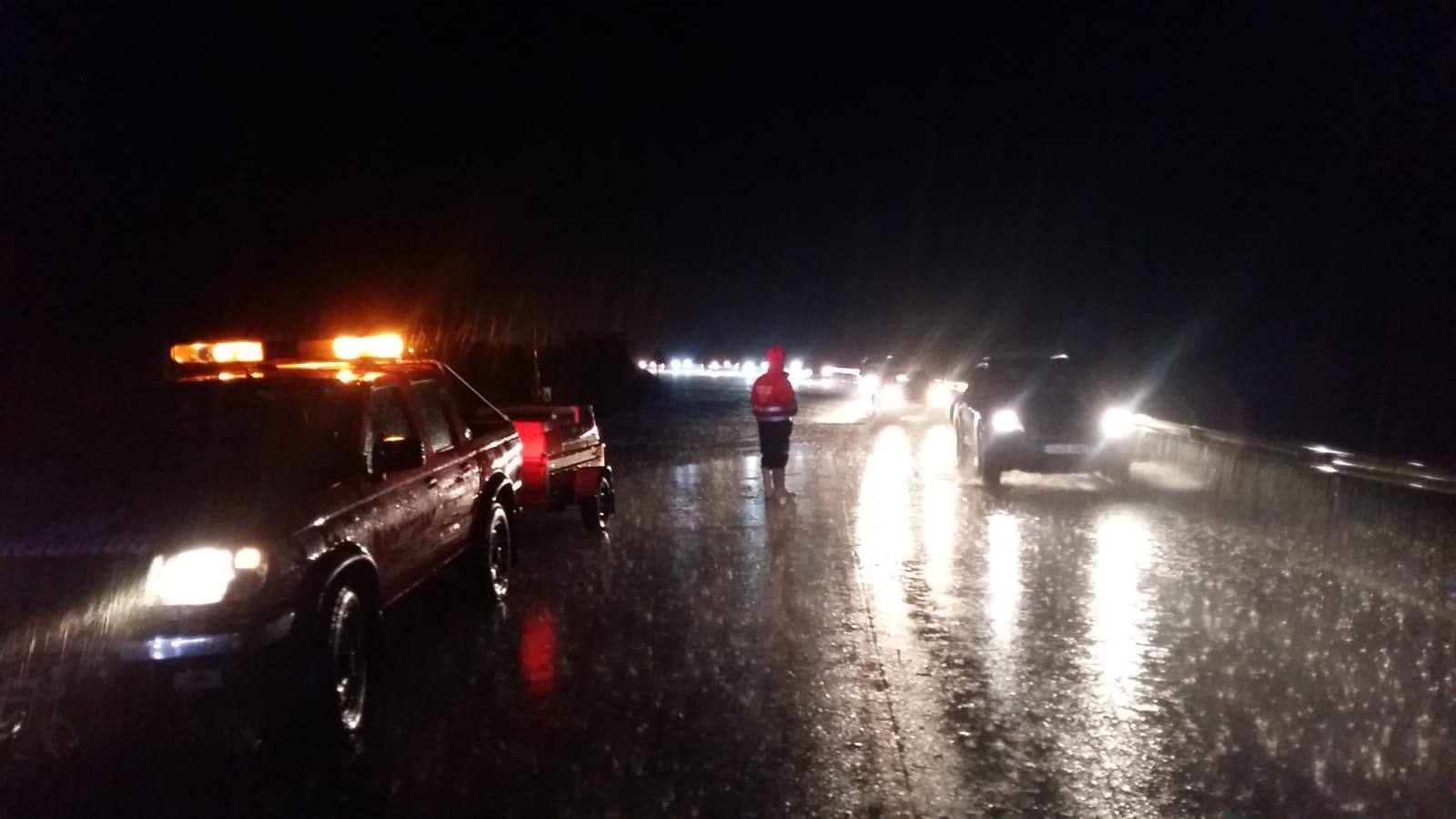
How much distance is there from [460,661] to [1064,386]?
11.0m

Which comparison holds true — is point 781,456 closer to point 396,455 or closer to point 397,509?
point 397,509

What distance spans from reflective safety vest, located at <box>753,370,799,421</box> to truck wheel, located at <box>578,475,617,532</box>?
2.77m

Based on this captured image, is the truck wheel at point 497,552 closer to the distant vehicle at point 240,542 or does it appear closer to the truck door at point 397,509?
the distant vehicle at point 240,542

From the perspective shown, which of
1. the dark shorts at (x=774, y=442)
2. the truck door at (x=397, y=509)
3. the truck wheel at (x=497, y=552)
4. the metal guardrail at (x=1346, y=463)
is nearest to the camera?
the truck door at (x=397, y=509)

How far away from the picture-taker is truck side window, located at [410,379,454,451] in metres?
8.64

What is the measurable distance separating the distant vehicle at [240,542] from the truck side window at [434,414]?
0.15ft

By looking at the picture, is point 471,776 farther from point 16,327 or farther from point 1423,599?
point 16,327

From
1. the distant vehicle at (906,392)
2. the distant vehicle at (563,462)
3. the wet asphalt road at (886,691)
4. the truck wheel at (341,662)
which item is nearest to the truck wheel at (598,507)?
the distant vehicle at (563,462)

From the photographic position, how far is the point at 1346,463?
1319 cm

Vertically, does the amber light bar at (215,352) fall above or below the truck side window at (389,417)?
above

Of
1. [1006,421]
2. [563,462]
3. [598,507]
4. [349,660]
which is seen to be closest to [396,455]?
[349,660]

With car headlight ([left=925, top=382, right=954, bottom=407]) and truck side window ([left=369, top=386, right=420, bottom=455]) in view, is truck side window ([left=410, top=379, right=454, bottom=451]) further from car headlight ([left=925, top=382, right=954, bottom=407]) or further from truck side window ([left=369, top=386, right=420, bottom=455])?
car headlight ([left=925, top=382, right=954, bottom=407])

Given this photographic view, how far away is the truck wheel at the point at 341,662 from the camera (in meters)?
6.21

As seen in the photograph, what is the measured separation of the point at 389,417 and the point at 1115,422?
36.5 feet
